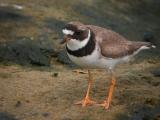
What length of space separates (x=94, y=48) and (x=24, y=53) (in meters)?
2.64

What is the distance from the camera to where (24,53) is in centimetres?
899

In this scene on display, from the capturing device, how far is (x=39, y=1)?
1136 centimetres

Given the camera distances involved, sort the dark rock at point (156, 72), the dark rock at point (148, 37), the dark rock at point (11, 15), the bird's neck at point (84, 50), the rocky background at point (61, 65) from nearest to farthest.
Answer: the bird's neck at point (84, 50) < the rocky background at point (61, 65) < the dark rock at point (156, 72) < the dark rock at point (11, 15) < the dark rock at point (148, 37)

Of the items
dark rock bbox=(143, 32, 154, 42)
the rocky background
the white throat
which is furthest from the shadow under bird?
dark rock bbox=(143, 32, 154, 42)

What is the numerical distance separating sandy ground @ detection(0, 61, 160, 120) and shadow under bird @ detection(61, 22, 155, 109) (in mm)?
232

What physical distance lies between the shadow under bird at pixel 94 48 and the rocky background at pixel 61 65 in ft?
1.20

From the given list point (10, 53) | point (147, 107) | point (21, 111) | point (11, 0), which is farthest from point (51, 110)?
point (11, 0)

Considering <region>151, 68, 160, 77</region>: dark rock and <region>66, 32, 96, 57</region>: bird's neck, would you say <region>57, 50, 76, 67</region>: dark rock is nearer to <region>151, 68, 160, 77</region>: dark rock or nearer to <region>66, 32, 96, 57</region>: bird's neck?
<region>151, 68, 160, 77</region>: dark rock

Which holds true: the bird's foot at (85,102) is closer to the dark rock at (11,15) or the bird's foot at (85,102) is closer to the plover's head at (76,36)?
the plover's head at (76,36)

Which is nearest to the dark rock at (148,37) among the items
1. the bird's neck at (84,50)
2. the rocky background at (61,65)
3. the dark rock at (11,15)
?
the rocky background at (61,65)

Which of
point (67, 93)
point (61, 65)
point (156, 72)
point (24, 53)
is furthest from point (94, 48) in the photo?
point (24, 53)

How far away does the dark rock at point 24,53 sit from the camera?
8844mm

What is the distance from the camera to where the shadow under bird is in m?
6.52

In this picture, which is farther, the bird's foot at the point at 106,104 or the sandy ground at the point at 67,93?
the bird's foot at the point at 106,104
